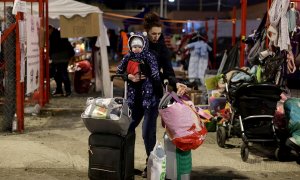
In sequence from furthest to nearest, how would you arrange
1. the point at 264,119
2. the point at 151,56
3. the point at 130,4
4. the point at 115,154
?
the point at 130,4 < the point at 264,119 < the point at 151,56 < the point at 115,154

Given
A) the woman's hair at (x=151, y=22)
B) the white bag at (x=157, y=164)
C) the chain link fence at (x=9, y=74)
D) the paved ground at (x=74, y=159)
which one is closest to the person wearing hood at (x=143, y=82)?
the woman's hair at (x=151, y=22)

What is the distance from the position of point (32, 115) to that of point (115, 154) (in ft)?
17.0

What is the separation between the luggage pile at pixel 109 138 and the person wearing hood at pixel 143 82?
1.01 feet

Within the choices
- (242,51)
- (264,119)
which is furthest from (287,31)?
(242,51)

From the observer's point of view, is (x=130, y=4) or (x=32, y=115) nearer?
(x=32, y=115)

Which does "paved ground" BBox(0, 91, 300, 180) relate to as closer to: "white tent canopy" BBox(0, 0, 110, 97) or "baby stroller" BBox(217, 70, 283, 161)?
"baby stroller" BBox(217, 70, 283, 161)

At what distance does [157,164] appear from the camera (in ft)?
16.9

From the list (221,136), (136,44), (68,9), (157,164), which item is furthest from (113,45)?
(157,164)

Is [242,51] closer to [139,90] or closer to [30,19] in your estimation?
[30,19]

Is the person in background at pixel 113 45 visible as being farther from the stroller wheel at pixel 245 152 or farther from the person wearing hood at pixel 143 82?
the person wearing hood at pixel 143 82

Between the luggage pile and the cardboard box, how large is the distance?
634 centimetres

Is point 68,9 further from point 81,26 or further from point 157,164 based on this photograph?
point 157,164

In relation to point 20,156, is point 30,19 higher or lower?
higher

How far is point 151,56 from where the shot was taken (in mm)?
5578
